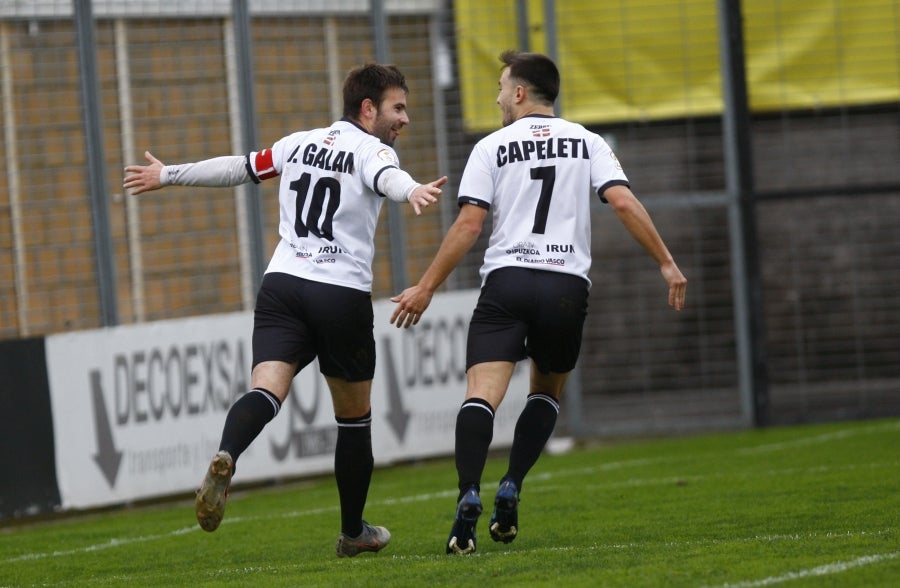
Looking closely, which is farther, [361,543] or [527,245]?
[361,543]

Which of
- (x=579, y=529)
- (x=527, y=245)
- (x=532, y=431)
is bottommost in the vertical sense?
(x=579, y=529)

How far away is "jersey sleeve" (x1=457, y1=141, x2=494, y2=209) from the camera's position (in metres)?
6.03

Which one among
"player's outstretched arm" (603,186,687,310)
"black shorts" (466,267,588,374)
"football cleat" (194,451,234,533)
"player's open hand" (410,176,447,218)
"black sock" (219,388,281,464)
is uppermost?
"player's open hand" (410,176,447,218)

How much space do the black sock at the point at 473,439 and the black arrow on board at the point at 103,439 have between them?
14.3 feet

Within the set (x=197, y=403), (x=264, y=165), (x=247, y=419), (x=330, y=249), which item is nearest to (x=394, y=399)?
(x=197, y=403)

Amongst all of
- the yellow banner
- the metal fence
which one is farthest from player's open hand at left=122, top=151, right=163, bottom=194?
the yellow banner

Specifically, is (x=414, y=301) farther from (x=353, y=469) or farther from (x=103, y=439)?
(x=103, y=439)

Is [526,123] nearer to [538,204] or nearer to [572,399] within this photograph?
[538,204]

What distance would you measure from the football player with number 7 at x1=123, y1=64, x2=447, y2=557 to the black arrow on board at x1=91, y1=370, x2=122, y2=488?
3.76 meters

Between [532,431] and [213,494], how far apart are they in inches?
59.2

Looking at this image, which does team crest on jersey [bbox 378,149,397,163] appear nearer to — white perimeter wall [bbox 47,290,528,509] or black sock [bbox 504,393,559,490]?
black sock [bbox 504,393,559,490]

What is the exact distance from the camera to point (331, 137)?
20.2 ft

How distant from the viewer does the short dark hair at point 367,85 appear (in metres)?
6.27

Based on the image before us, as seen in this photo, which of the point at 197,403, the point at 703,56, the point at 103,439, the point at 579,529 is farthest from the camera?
the point at 703,56
